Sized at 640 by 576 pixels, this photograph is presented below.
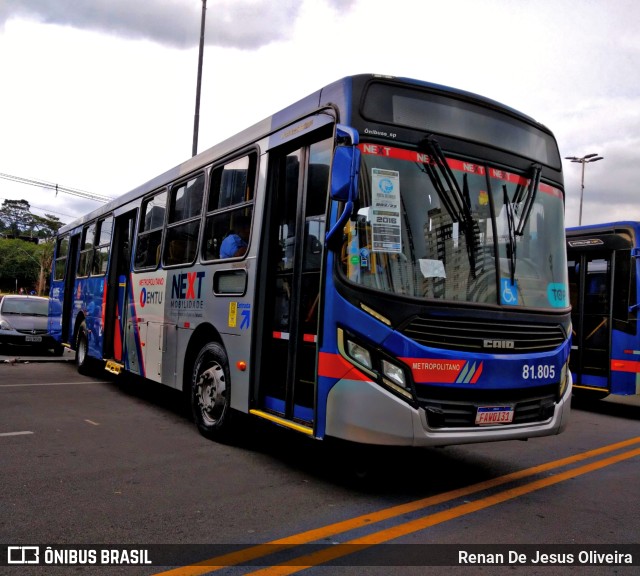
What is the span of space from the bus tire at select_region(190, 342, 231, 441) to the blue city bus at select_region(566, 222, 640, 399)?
650 cm

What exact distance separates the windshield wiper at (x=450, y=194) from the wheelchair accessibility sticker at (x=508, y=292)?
0.96 ft

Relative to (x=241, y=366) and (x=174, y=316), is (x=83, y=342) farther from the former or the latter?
(x=241, y=366)

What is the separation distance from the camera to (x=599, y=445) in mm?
7363

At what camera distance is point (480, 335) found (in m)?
4.82

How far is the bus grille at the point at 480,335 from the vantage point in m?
4.62

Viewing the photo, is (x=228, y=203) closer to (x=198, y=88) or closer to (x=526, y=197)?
(x=526, y=197)

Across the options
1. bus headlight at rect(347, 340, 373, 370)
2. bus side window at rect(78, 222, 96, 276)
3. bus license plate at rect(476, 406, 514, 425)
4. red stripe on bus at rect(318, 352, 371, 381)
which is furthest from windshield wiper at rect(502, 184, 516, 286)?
bus side window at rect(78, 222, 96, 276)

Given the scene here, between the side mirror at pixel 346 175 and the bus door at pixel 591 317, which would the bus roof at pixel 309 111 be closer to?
the side mirror at pixel 346 175

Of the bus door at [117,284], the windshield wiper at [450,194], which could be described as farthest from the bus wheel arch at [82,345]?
the windshield wiper at [450,194]

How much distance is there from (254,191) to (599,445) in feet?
16.1

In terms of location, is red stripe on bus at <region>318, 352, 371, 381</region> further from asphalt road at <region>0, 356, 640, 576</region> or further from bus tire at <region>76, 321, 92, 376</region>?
bus tire at <region>76, 321, 92, 376</region>

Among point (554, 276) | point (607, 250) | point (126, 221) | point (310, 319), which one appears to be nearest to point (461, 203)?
point (554, 276)

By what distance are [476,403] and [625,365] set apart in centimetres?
602

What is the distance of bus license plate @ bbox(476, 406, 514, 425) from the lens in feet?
15.6
